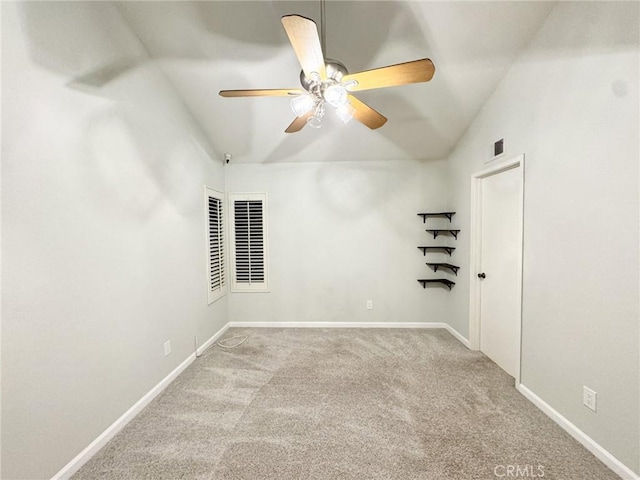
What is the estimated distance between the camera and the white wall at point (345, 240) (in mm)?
3695

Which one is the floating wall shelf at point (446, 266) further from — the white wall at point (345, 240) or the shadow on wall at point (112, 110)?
the shadow on wall at point (112, 110)

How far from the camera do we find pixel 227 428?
1.85 m

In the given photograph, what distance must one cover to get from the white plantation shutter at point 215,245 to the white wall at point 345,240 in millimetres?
372

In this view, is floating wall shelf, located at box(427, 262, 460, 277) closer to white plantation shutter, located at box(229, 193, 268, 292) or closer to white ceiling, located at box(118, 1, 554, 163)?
white ceiling, located at box(118, 1, 554, 163)

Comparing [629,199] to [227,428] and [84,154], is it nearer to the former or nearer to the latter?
[227,428]

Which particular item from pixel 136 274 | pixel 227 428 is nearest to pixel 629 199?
pixel 227 428

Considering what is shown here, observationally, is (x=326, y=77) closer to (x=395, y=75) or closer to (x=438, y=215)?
(x=395, y=75)

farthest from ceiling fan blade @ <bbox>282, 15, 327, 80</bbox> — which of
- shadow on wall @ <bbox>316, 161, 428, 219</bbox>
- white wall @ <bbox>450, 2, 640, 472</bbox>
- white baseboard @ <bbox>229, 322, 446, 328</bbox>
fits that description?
white baseboard @ <bbox>229, 322, 446, 328</bbox>

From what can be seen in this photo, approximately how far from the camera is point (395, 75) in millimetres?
1382

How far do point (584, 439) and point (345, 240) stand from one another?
2.77m

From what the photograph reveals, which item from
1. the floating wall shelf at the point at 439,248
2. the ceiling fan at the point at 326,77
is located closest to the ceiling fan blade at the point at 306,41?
the ceiling fan at the point at 326,77

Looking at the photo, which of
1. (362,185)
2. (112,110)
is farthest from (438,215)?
(112,110)

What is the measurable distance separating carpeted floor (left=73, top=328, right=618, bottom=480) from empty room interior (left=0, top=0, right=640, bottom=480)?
2 cm

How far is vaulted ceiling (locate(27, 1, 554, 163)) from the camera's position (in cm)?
193
